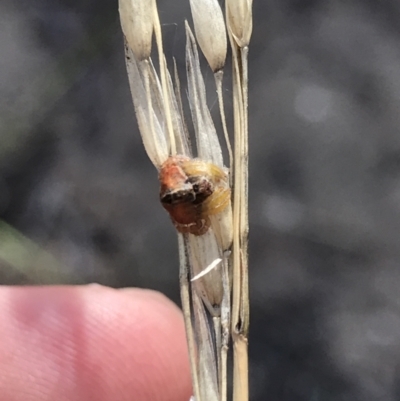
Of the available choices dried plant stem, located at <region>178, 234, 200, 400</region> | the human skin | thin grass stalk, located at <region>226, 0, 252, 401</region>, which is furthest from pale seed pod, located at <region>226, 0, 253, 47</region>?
the human skin

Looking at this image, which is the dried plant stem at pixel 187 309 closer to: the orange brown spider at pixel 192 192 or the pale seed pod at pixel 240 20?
the orange brown spider at pixel 192 192

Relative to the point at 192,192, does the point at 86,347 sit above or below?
below

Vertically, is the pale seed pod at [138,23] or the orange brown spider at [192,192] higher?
the pale seed pod at [138,23]

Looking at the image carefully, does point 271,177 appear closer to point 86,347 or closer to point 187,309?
point 86,347

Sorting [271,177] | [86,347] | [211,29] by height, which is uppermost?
[211,29]

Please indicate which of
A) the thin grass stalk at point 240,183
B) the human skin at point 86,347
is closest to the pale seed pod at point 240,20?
the thin grass stalk at point 240,183

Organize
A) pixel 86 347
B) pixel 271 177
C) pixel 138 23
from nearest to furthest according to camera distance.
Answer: pixel 138 23 < pixel 86 347 < pixel 271 177

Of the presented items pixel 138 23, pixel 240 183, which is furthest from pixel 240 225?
pixel 138 23
